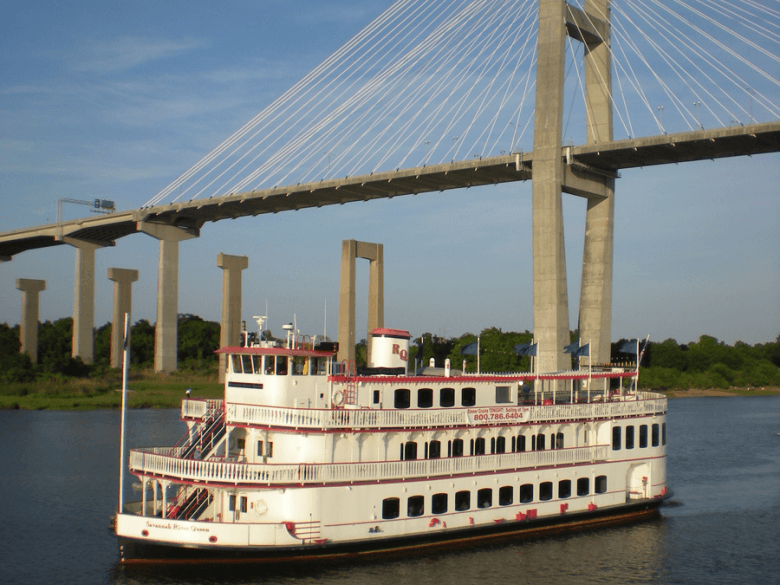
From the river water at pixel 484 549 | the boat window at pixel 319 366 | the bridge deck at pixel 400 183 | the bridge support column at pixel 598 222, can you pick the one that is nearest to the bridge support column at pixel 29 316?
the bridge deck at pixel 400 183

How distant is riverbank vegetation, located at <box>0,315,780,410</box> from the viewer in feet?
204

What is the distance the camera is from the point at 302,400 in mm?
20781

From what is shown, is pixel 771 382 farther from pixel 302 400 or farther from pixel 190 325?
pixel 302 400

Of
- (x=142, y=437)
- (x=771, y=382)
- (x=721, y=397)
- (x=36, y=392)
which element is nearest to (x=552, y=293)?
(x=142, y=437)

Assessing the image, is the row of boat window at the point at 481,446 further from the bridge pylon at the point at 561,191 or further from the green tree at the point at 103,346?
the green tree at the point at 103,346

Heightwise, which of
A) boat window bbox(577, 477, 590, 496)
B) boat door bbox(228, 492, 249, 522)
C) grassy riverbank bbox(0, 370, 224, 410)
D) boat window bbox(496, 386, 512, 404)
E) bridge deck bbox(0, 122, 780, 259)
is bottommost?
grassy riverbank bbox(0, 370, 224, 410)

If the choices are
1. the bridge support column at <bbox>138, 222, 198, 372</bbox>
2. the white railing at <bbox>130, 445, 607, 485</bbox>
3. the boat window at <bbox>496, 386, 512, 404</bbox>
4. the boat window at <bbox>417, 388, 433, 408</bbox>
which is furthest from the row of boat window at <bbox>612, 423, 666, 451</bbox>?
the bridge support column at <bbox>138, 222, 198, 372</bbox>

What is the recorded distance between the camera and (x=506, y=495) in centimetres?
2289

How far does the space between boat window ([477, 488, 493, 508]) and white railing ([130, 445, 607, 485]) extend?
63cm

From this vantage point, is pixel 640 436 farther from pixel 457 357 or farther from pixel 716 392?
pixel 716 392

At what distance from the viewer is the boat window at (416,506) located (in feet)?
68.9

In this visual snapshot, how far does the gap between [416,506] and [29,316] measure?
Answer: 75.7m

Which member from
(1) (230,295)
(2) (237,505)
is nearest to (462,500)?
(2) (237,505)

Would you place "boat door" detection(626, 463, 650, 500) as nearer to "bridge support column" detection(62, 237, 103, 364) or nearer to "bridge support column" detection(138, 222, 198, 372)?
"bridge support column" detection(138, 222, 198, 372)
